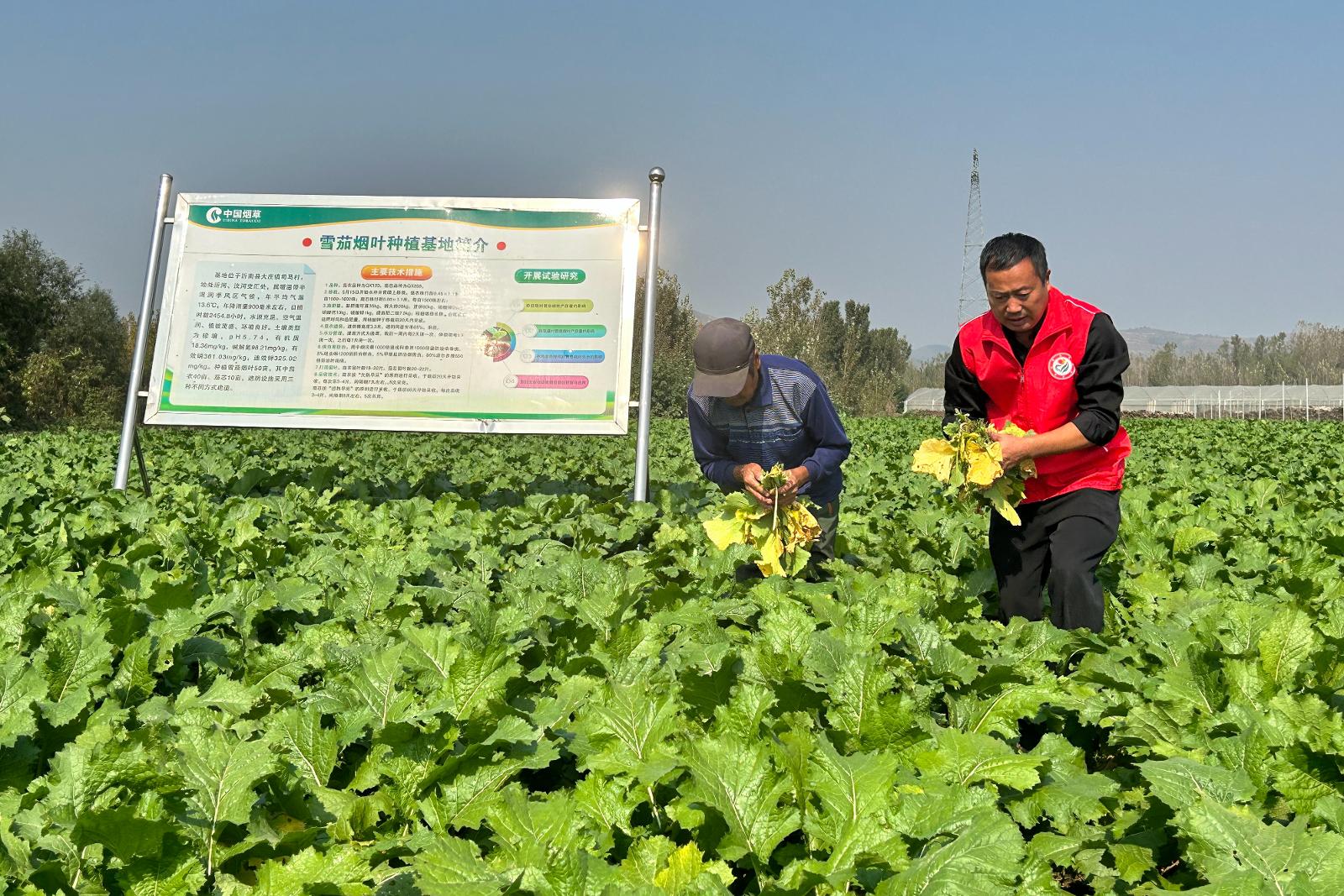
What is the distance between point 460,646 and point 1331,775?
1949mm

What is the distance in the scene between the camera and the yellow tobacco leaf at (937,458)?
4078 mm

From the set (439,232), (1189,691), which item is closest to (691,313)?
(439,232)

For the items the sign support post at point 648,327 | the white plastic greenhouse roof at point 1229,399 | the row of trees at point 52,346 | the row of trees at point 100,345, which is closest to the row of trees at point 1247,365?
the white plastic greenhouse roof at point 1229,399

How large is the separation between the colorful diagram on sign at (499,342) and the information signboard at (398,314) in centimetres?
1

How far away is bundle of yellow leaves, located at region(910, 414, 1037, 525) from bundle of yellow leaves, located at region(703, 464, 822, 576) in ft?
2.08

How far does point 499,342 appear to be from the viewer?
289 inches

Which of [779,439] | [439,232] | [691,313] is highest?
[691,313]

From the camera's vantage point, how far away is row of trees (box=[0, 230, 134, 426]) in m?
33.2

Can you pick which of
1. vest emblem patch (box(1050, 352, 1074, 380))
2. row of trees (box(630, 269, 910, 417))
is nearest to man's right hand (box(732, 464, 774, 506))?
vest emblem patch (box(1050, 352, 1074, 380))

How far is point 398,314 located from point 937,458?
15.4 feet

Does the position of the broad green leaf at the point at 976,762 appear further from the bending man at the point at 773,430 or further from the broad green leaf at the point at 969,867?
the bending man at the point at 773,430

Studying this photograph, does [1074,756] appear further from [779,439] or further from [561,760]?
[779,439]

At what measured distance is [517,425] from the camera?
721cm

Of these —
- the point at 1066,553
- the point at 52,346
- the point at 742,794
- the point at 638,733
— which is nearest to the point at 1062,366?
the point at 1066,553
